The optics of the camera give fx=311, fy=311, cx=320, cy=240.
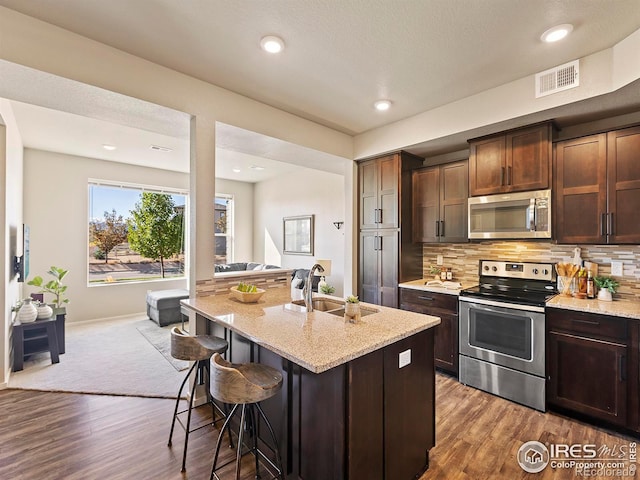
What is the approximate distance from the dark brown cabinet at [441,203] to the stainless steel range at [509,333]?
2.16 feet

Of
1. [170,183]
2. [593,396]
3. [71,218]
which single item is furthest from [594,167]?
[71,218]

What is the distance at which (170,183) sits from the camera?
6.51m

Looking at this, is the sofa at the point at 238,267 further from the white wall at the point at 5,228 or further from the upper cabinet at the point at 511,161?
the upper cabinet at the point at 511,161

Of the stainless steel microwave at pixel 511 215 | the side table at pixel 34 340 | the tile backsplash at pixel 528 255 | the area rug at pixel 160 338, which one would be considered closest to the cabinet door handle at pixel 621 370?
the tile backsplash at pixel 528 255

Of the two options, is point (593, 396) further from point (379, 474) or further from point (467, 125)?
point (467, 125)

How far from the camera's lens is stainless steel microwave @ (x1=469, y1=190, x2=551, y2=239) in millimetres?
2855

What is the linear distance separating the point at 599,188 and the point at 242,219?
6.87 meters

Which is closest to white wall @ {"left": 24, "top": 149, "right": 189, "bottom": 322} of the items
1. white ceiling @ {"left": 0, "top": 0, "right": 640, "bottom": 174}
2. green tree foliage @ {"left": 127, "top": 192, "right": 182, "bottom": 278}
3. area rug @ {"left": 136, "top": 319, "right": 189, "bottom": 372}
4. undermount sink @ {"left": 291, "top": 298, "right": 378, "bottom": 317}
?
green tree foliage @ {"left": 127, "top": 192, "right": 182, "bottom": 278}

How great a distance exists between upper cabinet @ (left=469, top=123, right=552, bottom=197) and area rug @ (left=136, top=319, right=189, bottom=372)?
382 centimetres

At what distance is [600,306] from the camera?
8.12 feet

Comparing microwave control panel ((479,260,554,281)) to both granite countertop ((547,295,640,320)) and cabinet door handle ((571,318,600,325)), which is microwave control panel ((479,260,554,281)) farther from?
cabinet door handle ((571,318,600,325))

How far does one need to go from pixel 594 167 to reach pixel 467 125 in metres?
1.10

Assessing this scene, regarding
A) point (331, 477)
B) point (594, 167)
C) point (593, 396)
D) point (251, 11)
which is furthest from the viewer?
point (594, 167)

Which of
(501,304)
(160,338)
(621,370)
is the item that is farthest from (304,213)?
(621,370)
